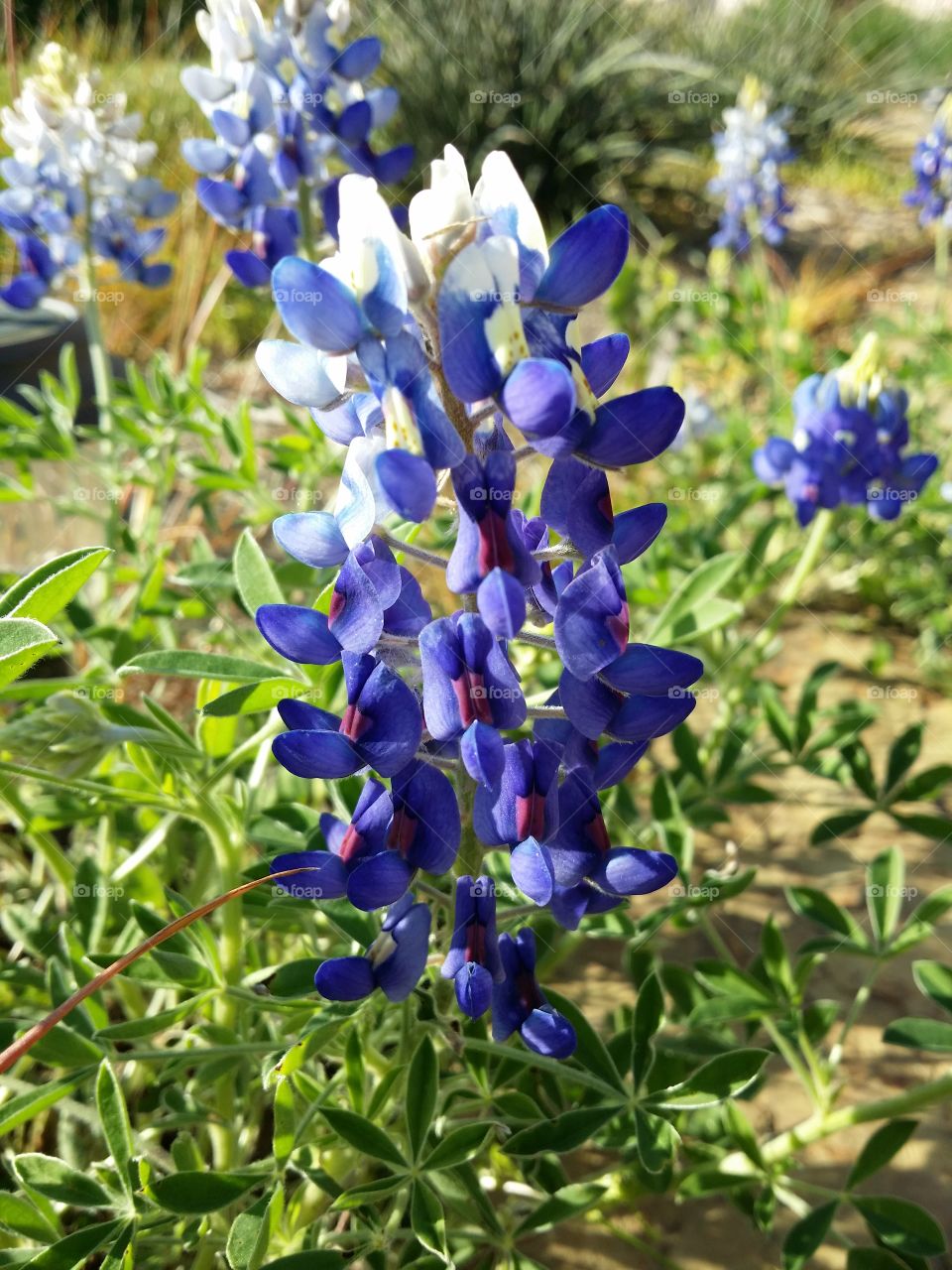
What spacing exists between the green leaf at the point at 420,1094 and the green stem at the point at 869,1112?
57cm

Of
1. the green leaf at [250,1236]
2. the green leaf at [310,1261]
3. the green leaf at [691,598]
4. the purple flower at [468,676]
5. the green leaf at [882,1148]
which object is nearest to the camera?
the purple flower at [468,676]

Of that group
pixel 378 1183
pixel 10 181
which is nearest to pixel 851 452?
pixel 378 1183

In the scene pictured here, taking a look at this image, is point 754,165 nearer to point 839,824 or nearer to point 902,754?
point 902,754

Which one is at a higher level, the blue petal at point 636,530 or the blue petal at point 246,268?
the blue petal at point 246,268

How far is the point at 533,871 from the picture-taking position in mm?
1015

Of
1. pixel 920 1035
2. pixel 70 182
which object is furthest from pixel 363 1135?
pixel 70 182

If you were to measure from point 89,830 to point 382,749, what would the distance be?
1278 millimetres

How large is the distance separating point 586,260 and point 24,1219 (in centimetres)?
118

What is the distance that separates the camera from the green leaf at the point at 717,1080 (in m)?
1.27

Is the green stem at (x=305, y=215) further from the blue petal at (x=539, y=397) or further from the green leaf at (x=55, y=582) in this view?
the blue petal at (x=539, y=397)

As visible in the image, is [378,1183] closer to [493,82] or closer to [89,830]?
[89,830]

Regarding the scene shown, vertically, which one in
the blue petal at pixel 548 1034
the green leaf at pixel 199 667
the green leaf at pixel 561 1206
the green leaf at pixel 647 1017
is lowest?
the green leaf at pixel 561 1206

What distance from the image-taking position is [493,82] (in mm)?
7297

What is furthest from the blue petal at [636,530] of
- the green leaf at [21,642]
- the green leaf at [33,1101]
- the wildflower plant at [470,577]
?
the green leaf at [33,1101]
